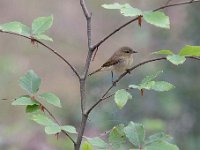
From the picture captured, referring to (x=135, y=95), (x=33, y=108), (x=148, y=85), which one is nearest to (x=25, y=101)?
(x=33, y=108)

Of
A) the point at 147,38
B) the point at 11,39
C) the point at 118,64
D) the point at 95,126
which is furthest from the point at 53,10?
the point at 118,64

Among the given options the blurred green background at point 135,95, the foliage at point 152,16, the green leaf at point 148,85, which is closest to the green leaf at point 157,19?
the foliage at point 152,16

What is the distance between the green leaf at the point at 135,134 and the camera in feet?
3.70

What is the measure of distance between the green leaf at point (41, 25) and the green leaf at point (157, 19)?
0.23m

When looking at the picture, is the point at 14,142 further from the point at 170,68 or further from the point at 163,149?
the point at 163,149

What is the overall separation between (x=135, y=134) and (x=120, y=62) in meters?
0.89

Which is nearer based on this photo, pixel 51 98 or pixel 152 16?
pixel 152 16

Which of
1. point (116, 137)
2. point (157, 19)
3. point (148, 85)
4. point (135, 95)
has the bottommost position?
point (135, 95)

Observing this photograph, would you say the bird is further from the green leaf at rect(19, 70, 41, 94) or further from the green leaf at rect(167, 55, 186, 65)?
the green leaf at rect(167, 55, 186, 65)

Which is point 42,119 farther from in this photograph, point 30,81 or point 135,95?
point 135,95

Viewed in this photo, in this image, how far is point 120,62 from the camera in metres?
2.02

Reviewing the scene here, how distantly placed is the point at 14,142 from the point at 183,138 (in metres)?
1.07

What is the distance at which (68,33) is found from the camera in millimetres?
7941

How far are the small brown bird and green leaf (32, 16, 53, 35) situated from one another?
72 centimetres
